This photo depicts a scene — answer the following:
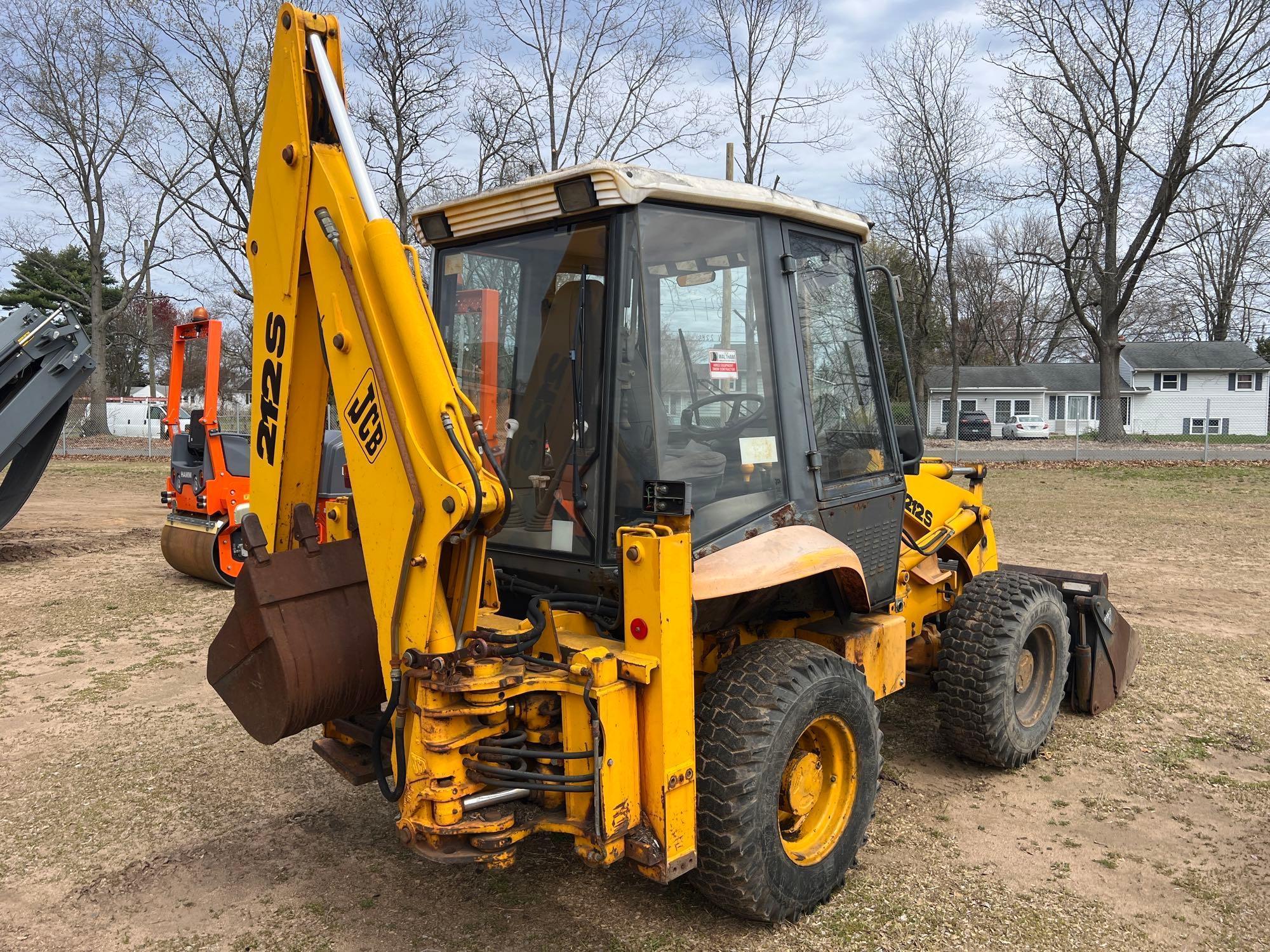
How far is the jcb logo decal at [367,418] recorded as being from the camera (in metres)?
2.82

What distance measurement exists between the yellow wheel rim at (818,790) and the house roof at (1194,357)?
1877 inches

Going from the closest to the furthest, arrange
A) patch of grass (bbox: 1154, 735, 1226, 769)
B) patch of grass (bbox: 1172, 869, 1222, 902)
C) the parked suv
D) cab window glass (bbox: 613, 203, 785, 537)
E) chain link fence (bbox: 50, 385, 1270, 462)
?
cab window glass (bbox: 613, 203, 785, 537), patch of grass (bbox: 1172, 869, 1222, 902), patch of grass (bbox: 1154, 735, 1226, 769), chain link fence (bbox: 50, 385, 1270, 462), the parked suv


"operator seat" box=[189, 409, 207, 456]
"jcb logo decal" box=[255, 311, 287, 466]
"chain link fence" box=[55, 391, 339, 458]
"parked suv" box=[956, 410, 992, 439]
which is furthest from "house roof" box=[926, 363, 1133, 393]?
"jcb logo decal" box=[255, 311, 287, 466]

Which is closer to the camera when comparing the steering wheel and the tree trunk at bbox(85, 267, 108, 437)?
the steering wheel

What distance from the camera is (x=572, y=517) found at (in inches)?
127

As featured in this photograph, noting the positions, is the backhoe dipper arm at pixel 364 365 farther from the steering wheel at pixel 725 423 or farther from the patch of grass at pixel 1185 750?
the patch of grass at pixel 1185 750

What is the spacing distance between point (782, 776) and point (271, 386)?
2141mm

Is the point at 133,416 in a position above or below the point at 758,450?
above

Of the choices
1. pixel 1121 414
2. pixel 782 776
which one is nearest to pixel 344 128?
pixel 782 776

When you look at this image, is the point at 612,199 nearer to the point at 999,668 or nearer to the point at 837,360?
the point at 837,360

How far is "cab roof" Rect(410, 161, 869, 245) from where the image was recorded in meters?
2.98

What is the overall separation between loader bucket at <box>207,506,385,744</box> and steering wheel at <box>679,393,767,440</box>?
1.18m

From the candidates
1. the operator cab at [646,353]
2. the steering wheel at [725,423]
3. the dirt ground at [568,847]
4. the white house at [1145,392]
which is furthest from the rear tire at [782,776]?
the white house at [1145,392]

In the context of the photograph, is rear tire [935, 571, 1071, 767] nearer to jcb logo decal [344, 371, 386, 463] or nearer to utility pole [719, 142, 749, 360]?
utility pole [719, 142, 749, 360]
